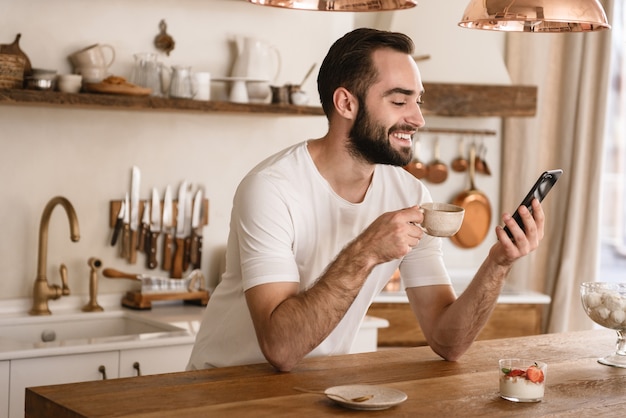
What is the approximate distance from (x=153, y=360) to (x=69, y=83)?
3.55 ft

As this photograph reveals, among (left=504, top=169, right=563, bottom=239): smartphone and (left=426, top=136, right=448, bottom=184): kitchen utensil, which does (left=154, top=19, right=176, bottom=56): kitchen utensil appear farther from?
(left=504, top=169, right=563, bottom=239): smartphone

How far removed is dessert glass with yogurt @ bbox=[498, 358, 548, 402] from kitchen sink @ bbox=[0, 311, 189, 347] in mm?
Result: 1630

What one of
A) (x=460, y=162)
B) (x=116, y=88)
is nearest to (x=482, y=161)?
(x=460, y=162)

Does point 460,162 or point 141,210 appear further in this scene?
point 460,162

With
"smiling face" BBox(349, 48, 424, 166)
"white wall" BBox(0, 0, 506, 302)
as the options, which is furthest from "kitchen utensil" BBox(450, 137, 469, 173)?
"smiling face" BBox(349, 48, 424, 166)

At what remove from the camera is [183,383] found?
2061mm

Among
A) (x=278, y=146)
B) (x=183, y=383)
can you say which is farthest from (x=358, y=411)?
(x=278, y=146)

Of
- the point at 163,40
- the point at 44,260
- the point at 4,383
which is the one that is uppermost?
the point at 163,40

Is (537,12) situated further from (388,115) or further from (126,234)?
(126,234)

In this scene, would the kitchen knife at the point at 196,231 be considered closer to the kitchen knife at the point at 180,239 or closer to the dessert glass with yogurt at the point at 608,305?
the kitchen knife at the point at 180,239

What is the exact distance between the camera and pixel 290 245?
7.96 feet

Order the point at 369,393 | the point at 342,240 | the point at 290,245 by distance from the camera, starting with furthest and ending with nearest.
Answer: the point at 342,240, the point at 290,245, the point at 369,393

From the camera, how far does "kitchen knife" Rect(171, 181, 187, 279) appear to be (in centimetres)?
401

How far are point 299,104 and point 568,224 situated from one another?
4.99 ft
